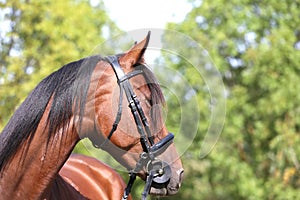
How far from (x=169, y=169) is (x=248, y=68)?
43.1 ft

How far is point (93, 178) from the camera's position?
570 centimetres

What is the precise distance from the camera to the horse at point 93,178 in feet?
17.7

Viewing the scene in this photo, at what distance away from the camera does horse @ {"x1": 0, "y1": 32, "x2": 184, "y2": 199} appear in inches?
151

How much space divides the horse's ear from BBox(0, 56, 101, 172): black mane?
0.71 feet

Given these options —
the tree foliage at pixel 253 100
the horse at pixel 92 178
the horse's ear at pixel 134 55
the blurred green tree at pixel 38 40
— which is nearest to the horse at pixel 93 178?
the horse at pixel 92 178

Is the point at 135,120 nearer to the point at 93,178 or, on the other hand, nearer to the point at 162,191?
the point at 162,191

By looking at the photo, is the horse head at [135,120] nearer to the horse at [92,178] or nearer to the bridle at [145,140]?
the bridle at [145,140]

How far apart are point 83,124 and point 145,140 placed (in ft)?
1.32

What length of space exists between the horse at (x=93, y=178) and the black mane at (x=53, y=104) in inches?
54.6

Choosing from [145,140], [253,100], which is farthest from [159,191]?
[253,100]

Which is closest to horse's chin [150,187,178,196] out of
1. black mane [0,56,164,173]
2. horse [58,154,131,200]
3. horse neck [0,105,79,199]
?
black mane [0,56,164,173]

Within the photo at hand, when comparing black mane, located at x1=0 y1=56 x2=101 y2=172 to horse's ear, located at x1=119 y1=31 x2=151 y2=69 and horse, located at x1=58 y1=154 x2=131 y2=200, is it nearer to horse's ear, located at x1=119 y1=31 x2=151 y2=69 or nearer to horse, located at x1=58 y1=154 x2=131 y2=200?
horse's ear, located at x1=119 y1=31 x2=151 y2=69

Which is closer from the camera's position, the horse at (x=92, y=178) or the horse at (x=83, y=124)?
the horse at (x=83, y=124)

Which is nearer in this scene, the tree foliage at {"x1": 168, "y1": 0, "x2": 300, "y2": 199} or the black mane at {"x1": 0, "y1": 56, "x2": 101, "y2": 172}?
the black mane at {"x1": 0, "y1": 56, "x2": 101, "y2": 172}
